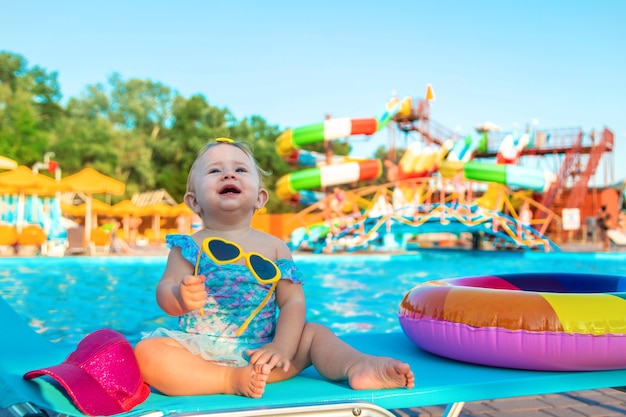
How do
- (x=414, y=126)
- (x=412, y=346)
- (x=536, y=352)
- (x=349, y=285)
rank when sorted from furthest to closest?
(x=414, y=126) < (x=349, y=285) < (x=412, y=346) < (x=536, y=352)

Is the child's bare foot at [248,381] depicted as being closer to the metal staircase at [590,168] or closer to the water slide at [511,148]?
the water slide at [511,148]

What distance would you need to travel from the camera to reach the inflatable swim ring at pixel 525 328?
6.25 feet

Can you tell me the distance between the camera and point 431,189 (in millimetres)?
17953

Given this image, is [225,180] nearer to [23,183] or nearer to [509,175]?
[23,183]

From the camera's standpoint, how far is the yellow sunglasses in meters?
1.85

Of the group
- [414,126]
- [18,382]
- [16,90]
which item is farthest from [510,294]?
[16,90]

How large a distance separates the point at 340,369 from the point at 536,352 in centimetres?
66

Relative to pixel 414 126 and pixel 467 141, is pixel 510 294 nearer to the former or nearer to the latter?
pixel 467 141

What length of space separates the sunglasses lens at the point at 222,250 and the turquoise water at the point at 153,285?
124 inches

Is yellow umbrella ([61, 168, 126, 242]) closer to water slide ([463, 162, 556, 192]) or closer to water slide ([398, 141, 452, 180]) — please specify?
water slide ([398, 141, 452, 180])

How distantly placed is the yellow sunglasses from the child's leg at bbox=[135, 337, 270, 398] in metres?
0.23

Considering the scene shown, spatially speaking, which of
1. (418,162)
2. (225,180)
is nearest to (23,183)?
(418,162)

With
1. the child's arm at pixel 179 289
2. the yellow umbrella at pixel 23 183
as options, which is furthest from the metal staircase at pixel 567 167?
the child's arm at pixel 179 289

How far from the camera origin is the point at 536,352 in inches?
75.7
